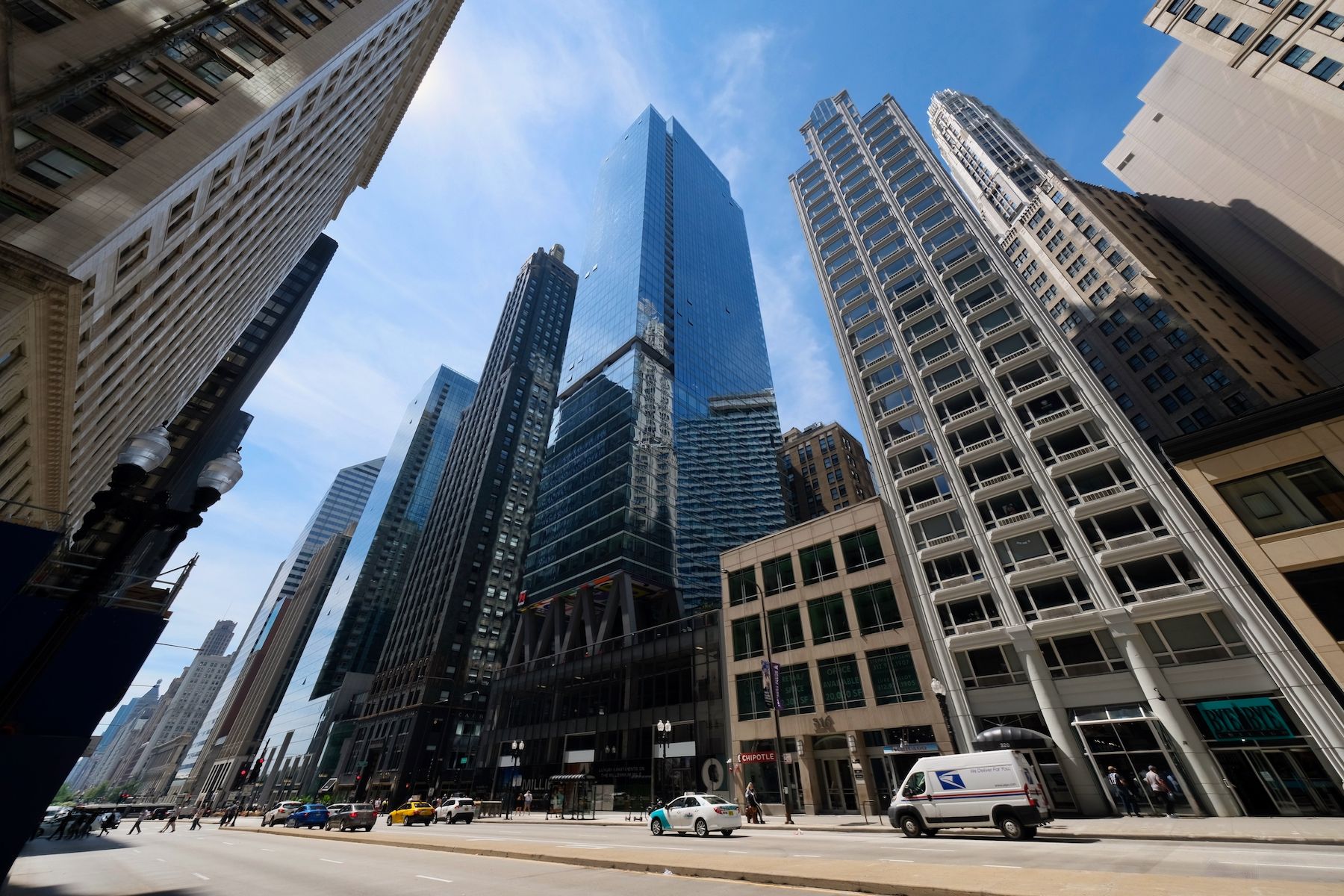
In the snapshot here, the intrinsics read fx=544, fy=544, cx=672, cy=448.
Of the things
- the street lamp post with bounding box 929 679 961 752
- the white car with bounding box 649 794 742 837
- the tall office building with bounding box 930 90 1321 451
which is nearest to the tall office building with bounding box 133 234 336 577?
the white car with bounding box 649 794 742 837

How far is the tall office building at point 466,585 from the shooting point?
81.2m

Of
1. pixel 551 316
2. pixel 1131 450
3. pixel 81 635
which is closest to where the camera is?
pixel 81 635

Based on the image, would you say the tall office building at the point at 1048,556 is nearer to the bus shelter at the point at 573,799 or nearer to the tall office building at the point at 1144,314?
the tall office building at the point at 1144,314

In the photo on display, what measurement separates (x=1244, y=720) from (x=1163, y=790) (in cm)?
513

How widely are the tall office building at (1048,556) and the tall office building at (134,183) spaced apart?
39.0 metres

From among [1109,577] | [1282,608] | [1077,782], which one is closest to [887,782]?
[1077,782]

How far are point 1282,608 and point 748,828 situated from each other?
24.2m

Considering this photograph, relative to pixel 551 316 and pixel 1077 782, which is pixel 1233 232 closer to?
pixel 1077 782

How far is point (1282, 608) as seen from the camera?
22094 millimetres

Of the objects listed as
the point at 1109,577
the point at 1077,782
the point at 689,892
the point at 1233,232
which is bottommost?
the point at 689,892

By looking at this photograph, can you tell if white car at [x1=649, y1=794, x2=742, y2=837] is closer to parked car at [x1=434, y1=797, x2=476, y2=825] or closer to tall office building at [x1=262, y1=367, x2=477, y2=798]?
parked car at [x1=434, y1=797, x2=476, y2=825]

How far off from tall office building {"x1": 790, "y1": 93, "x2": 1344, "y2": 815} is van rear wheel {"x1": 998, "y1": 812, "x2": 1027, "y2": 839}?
11715 millimetres

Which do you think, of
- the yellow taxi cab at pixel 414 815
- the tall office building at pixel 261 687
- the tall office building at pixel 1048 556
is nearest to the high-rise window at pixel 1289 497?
the tall office building at pixel 1048 556

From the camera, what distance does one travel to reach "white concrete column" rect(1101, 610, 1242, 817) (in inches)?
898
